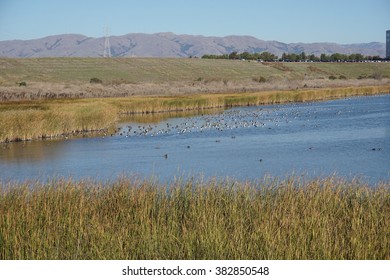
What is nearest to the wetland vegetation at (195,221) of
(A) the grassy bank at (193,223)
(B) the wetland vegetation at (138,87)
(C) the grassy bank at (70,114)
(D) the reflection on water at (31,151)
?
(A) the grassy bank at (193,223)

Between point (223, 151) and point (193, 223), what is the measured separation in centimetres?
1499

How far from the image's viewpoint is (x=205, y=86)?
7275cm

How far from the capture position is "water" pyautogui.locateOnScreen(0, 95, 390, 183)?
18625 millimetres

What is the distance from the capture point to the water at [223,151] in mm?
18625

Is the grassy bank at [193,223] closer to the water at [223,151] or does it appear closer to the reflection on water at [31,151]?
the water at [223,151]

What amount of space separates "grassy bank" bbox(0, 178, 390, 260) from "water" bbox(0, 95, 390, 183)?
12.5ft

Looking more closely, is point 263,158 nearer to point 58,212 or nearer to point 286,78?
point 58,212

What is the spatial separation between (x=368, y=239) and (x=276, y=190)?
11.7 ft

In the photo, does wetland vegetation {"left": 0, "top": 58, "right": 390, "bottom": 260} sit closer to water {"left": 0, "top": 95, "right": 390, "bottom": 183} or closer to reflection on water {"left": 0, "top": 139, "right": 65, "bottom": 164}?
→ water {"left": 0, "top": 95, "right": 390, "bottom": 183}

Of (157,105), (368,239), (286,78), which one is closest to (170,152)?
(368,239)

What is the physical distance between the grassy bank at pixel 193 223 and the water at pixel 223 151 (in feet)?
12.5

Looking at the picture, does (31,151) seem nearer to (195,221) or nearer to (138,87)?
(195,221)

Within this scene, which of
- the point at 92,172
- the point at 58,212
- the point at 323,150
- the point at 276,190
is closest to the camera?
the point at 58,212

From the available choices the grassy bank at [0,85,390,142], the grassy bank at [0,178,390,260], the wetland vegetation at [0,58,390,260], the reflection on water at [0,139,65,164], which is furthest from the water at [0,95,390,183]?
the grassy bank at [0,178,390,260]
